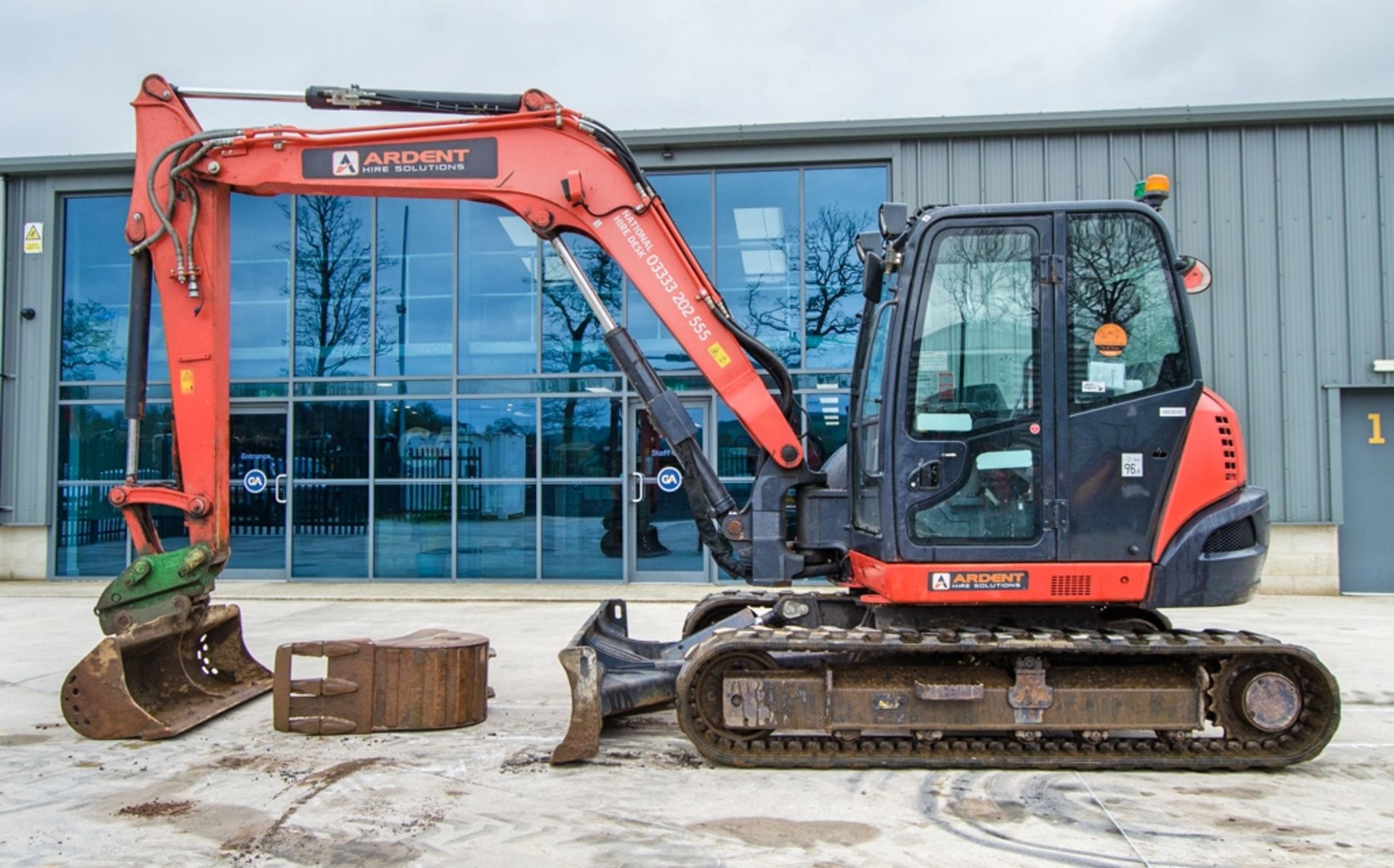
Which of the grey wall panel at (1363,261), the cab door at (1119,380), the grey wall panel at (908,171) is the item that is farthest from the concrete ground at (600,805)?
the grey wall panel at (908,171)

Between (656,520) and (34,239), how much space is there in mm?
9836

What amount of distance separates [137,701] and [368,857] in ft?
9.13

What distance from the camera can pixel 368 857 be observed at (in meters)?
4.02

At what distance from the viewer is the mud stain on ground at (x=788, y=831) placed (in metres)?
4.15

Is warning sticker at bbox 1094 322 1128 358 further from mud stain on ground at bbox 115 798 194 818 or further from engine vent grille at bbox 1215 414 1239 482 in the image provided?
mud stain on ground at bbox 115 798 194 818

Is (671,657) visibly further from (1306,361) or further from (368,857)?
(1306,361)

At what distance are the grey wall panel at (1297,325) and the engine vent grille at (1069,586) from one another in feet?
28.6

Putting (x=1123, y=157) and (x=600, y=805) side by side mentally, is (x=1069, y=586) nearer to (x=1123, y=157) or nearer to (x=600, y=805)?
(x=600, y=805)

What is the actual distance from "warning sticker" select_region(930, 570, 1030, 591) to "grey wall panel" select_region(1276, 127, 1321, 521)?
8.93m

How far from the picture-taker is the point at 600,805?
460cm

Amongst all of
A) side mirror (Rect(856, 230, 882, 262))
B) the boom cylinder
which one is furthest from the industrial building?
the boom cylinder

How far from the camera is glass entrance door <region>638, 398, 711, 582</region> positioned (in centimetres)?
1306

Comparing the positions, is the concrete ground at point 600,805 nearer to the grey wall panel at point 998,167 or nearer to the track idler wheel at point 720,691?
the track idler wheel at point 720,691

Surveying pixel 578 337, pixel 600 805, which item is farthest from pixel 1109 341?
pixel 578 337
